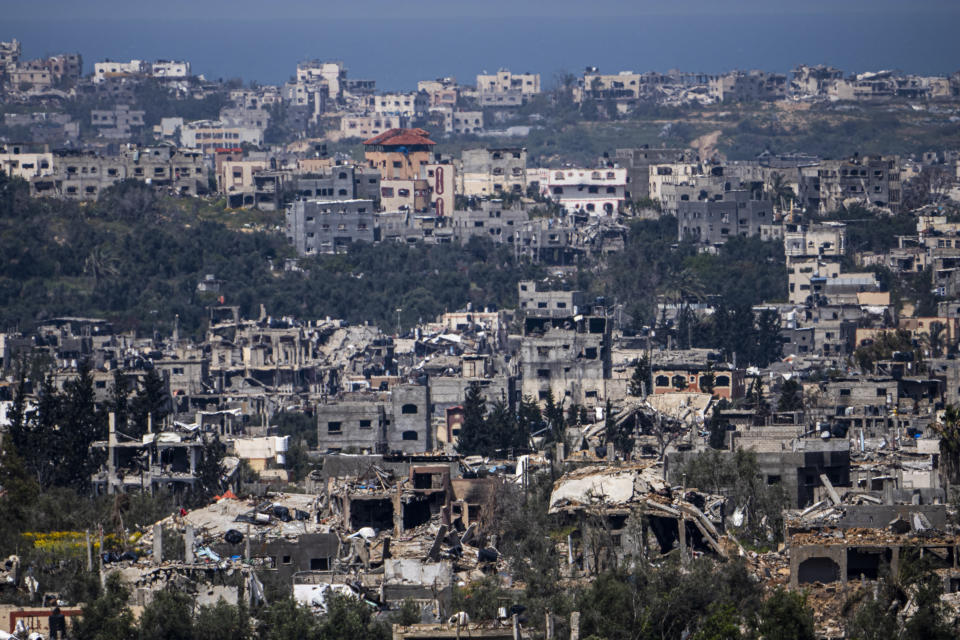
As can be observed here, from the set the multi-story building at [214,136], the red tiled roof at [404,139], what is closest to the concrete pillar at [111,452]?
the red tiled roof at [404,139]

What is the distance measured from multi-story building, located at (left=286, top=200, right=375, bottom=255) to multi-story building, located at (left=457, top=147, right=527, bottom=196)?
36.5 feet

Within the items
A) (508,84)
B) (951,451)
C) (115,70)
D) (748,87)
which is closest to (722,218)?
(951,451)

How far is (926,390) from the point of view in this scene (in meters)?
66.1

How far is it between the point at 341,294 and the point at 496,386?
24210 mm

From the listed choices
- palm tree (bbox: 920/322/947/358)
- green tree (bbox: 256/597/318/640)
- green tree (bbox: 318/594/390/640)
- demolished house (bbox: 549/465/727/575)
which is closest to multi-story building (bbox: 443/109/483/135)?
palm tree (bbox: 920/322/947/358)

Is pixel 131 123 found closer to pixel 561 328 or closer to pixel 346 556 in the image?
pixel 561 328

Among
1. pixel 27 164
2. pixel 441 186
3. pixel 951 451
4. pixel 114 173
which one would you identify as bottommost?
pixel 951 451

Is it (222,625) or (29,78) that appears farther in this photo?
(29,78)

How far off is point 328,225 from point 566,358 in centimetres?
3001

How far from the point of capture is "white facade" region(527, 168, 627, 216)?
11138cm

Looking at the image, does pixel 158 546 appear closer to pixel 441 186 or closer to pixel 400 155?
pixel 441 186

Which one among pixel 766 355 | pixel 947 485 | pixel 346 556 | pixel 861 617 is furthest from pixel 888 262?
pixel 861 617

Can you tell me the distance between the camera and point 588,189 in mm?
112750

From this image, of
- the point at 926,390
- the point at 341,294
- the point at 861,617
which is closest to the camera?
the point at 861,617
